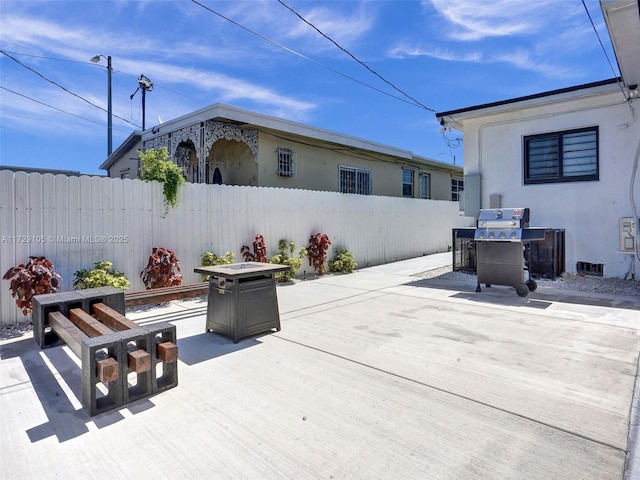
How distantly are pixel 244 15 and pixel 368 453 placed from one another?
7239 mm

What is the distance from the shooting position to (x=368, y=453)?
214 centimetres

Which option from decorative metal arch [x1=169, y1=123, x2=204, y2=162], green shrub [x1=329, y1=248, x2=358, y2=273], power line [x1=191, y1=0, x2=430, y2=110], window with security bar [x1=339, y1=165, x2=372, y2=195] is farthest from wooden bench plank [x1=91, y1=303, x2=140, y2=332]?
window with security bar [x1=339, y1=165, x2=372, y2=195]

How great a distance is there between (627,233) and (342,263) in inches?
239

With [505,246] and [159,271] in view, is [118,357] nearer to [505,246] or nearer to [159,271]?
[159,271]

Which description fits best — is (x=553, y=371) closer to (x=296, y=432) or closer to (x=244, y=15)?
(x=296, y=432)

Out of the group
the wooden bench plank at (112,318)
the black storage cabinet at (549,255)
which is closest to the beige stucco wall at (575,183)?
the black storage cabinet at (549,255)

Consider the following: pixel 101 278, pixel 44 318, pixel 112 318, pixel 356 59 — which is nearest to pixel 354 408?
pixel 112 318

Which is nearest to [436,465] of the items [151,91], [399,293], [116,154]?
[399,293]

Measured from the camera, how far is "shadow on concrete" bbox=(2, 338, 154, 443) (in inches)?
95.9

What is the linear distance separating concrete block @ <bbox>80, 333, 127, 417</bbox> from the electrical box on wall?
8.92 metres

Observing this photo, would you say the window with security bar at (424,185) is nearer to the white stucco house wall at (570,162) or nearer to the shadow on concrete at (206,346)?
the white stucco house wall at (570,162)

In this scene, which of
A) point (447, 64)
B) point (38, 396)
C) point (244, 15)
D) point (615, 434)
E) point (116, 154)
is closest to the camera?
point (615, 434)

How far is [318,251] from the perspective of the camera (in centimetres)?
913

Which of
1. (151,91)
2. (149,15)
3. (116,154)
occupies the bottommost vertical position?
(116,154)
